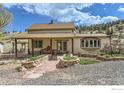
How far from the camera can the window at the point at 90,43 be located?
2727 centimetres

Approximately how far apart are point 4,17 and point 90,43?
9814 millimetres

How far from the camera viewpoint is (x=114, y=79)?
36.4 feet

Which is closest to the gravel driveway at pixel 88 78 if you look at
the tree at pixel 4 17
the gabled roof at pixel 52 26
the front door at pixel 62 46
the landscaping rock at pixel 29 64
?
the landscaping rock at pixel 29 64

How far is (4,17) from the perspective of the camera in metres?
23.0

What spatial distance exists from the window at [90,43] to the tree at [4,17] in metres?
8.64

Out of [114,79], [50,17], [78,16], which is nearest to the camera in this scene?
[114,79]

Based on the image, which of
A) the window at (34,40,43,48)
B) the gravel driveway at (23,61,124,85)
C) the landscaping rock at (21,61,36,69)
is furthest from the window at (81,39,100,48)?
the gravel driveway at (23,61,124,85)

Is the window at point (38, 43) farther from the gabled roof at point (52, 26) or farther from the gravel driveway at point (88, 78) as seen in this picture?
the gravel driveway at point (88, 78)

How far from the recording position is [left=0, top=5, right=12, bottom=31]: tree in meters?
22.6

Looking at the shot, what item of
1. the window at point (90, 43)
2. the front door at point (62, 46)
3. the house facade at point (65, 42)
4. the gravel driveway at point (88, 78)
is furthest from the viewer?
the front door at point (62, 46)

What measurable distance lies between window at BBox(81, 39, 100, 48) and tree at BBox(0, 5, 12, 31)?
864cm
